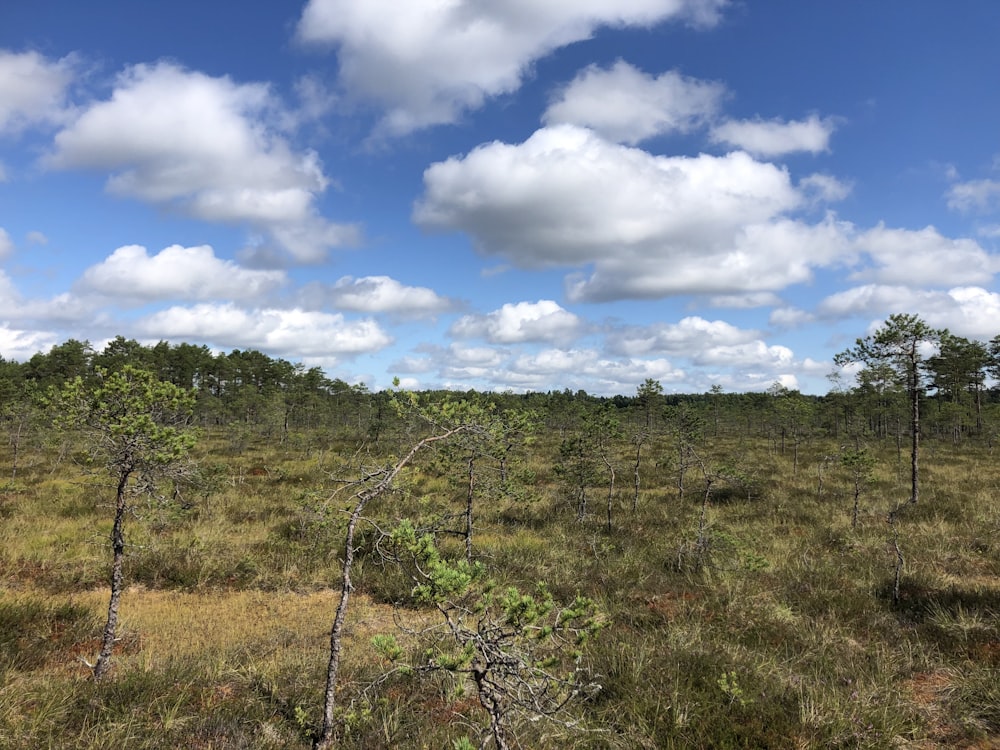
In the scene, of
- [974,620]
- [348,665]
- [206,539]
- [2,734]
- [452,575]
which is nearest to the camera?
[452,575]

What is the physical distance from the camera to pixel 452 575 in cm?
340

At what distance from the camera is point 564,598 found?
10.8 metres

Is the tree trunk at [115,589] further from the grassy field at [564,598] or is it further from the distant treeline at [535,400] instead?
the distant treeline at [535,400]

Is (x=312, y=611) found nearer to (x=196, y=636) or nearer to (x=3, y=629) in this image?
(x=196, y=636)

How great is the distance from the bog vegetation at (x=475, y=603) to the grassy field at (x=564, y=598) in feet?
0.16

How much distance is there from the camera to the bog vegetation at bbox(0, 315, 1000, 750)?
5148mm

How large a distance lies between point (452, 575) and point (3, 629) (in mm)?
9052

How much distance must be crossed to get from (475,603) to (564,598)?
26.3 feet

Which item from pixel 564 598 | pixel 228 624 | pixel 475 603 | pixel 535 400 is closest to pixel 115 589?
pixel 228 624

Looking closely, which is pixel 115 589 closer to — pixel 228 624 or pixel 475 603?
pixel 228 624

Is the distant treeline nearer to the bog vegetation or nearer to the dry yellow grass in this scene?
the bog vegetation

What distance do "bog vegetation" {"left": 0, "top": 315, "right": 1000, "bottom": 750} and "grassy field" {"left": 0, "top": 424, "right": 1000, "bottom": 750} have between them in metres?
0.05

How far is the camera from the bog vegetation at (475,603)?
5148 mm

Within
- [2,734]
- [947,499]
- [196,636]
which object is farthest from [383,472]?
[947,499]
